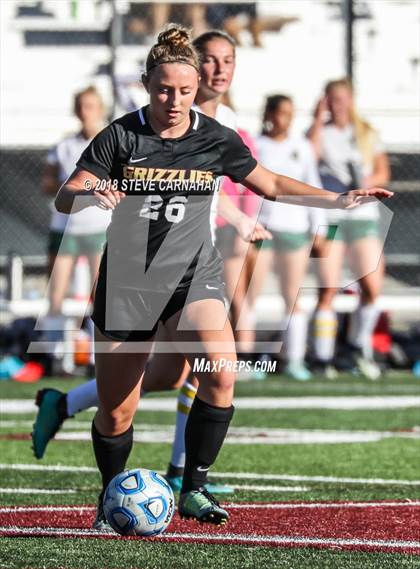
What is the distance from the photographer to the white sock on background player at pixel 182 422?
652cm

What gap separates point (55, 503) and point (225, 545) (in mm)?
1399

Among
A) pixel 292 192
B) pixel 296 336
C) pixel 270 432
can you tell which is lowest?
pixel 296 336

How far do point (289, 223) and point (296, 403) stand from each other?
6.72 ft

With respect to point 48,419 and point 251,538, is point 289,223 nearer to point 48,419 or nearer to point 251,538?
point 48,419

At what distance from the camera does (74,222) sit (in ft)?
38.1

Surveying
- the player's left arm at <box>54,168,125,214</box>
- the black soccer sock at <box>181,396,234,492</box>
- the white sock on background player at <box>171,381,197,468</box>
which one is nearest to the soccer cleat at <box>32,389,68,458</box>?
the white sock on background player at <box>171,381,197,468</box>

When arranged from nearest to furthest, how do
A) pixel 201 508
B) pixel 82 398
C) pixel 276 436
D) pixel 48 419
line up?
pixel 201 508, pixel 82 398, pixel 48 419, pixel 276 436

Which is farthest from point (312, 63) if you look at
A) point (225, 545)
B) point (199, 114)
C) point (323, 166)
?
point (225, 545)

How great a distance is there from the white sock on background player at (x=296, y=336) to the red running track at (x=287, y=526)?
594 cm

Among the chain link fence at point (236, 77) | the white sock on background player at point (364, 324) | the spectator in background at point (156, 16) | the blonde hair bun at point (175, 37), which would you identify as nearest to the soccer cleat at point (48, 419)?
the blonde hair bun at point (175, 37)

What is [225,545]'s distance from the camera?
495 cm

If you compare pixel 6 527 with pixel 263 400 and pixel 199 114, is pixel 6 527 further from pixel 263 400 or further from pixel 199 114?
pixel 263 400

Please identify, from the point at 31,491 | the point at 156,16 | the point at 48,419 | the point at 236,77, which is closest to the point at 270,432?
the point at 48,419

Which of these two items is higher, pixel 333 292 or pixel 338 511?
pixel 338 511
